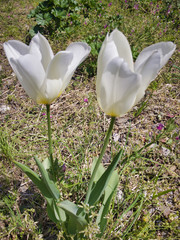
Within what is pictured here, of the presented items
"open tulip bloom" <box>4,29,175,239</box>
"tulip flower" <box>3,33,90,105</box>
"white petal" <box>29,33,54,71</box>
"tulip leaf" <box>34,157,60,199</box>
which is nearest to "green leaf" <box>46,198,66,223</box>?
"tulip leaf" <box>34,157,60,199</box>

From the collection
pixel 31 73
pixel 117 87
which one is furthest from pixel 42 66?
pixel 117 87

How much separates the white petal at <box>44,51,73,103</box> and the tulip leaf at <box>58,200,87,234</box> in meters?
0.44

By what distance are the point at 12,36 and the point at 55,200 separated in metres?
2.62

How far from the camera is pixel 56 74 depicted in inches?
30.6

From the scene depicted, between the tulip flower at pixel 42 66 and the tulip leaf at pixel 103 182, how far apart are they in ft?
1.24

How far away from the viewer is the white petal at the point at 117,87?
0.65m

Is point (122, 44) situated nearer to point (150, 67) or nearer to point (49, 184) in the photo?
point (150, 67)

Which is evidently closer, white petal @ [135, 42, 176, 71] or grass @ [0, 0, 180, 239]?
white petal @ [135, 42, 176, 71]

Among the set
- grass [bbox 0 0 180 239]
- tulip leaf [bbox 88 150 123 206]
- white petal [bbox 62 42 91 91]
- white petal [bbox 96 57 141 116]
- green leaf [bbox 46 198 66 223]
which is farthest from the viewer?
grass [bbox 0 0 180 239]

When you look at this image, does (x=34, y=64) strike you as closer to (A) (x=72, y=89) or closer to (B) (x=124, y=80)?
(B) (x=124, y=80)

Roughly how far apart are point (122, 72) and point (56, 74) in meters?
0.25

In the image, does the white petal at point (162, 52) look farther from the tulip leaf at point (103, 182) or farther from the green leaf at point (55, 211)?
the green leaf at point (55, 211)

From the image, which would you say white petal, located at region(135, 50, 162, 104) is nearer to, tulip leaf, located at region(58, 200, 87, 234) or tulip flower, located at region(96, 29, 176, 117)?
tulip flower, located at region(96, 29, 176, 117)

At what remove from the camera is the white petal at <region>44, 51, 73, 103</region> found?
723mm
